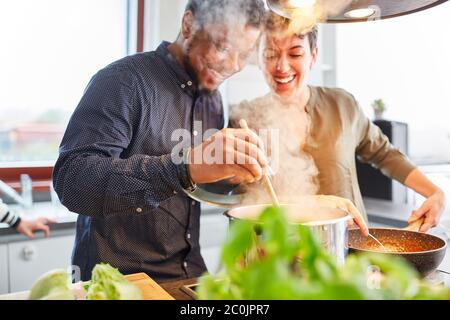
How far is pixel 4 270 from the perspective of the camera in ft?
6.57

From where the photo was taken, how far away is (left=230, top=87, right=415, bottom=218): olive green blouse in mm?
1847

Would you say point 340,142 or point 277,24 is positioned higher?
point 277,24

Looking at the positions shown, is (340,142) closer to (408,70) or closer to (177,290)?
(177,290)

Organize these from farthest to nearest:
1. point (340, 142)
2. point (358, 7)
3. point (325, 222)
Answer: point (340, 142)
point (358, 7)
point (325, 222)

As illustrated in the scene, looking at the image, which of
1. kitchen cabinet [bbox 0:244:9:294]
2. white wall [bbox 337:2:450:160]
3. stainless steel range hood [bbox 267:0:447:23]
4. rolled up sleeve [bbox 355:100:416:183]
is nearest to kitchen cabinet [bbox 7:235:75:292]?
kitchen cabinet [bbox 0:244:9:294]

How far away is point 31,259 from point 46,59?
1267 millimetres

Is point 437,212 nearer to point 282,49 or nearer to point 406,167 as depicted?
point 406,167

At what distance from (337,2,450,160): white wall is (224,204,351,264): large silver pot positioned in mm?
2421

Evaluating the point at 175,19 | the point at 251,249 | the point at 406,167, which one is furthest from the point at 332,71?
the point at 251,249

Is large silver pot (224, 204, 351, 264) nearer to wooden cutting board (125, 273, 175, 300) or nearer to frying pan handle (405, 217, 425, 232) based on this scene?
wooden cutting board (125, 273, 175, 300)

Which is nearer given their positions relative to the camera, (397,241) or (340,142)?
(397,241)

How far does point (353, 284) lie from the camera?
370 millimetres

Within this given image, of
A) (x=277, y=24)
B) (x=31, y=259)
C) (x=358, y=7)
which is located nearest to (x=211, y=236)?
(x=31, y=259)
